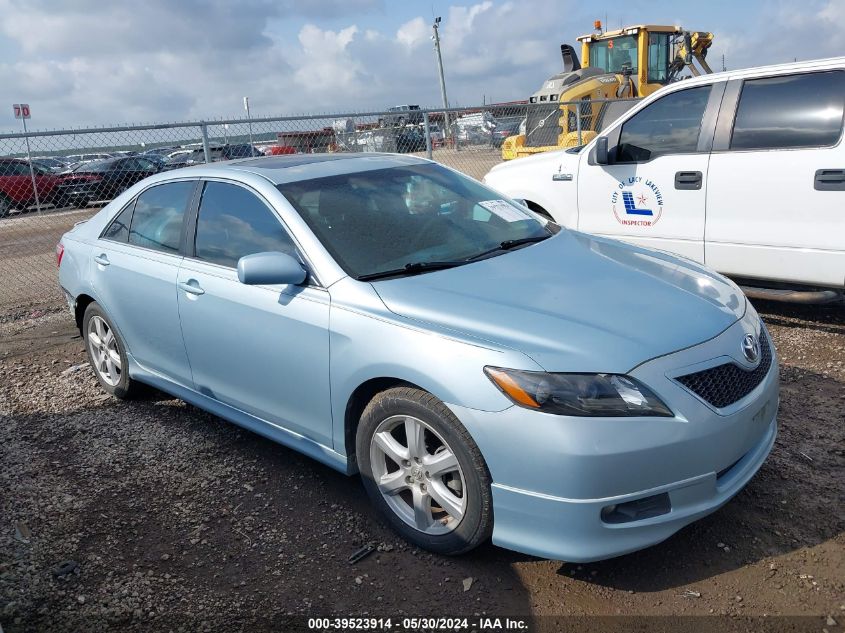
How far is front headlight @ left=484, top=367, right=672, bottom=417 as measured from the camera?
8.54ft

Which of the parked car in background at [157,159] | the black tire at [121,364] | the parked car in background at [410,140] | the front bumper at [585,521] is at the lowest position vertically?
the front bumper at [585,521]

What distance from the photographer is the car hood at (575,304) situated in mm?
2725

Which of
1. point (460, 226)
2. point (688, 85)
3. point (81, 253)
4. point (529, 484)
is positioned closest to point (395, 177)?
point (460, 226)

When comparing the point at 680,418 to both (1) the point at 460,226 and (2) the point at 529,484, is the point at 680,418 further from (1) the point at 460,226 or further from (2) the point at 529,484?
(1) the point at 460,226

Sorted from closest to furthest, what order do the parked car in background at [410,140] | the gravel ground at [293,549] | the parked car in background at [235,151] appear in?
1. the gravel ground at [293,549]
2. the parked car in background at [235,151]
3. the parked car in background at [410,140]

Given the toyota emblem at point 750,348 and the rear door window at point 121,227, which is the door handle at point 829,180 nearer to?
the toyota emblem at point 750,348

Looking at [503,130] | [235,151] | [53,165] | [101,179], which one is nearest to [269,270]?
[235,151]

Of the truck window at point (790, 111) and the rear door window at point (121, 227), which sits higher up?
the truck window at point (790, 111)

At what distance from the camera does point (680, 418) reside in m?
2.62

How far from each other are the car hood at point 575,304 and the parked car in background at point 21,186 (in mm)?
15857

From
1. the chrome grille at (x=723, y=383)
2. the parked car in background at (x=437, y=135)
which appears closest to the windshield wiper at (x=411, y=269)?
the chrome grille at (x=723, y=383)

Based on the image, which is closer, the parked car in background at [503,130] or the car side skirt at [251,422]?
the car side skirt at [251,422]

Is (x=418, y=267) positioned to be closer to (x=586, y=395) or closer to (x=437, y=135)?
(x=586, y=395)

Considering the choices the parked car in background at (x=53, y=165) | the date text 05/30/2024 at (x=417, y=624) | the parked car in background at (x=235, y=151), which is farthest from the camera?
the parked car in background at (x=53, y=165)
